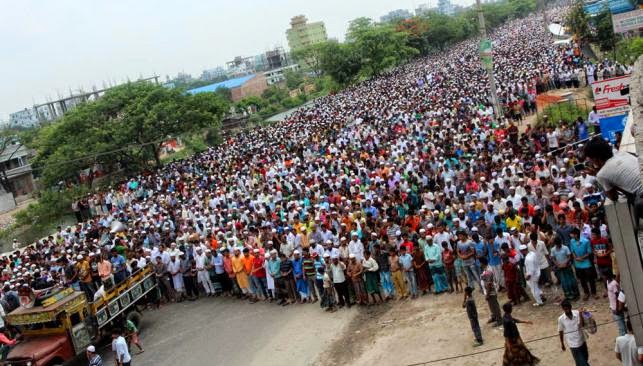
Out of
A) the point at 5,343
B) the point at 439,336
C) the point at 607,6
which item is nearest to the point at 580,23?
the point at 607,6

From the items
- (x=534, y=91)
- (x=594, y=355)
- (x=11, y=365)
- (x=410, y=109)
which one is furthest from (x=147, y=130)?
(x=594, y=355)

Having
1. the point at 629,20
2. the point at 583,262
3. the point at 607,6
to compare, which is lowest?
the point at 583,262

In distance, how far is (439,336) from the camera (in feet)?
30.3

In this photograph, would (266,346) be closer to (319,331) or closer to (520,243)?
(319,331)

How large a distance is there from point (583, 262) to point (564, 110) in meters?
12.1

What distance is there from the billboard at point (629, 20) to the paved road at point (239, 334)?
17458 millimetres

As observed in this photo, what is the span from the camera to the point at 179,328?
12297mm

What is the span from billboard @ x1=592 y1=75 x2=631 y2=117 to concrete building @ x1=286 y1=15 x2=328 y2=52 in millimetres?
132976

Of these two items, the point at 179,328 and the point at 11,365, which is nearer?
the point at 11,365

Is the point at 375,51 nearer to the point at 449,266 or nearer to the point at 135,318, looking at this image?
the point at 135,318

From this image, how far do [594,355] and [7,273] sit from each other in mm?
15587

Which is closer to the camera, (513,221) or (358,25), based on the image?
(513,221)

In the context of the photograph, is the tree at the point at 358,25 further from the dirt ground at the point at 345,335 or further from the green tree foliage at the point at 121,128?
the dirt ground at the point at 345,335

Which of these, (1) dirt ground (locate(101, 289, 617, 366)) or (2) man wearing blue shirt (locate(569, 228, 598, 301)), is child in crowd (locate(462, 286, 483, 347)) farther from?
(2) man wearing blue shirt (locate(569, 228, 598, 301))
